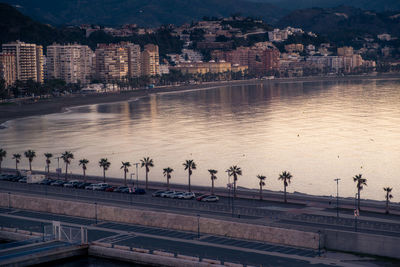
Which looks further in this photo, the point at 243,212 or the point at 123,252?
the point at 243,212

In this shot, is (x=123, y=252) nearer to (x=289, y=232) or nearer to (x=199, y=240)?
(x=199, y=240)

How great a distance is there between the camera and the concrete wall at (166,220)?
26969 millimetres

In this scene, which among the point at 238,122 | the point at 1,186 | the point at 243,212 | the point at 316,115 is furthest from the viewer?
the point at 316,115

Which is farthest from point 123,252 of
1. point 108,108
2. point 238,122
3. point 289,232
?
point 108,108

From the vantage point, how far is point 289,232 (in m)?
26.9

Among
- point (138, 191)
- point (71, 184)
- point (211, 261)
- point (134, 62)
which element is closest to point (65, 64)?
point (134, 62)

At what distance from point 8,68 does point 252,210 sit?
111 metres

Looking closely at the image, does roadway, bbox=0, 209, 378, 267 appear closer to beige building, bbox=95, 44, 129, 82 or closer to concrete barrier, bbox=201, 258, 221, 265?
concrete barrier, bbox=201, 258, 221, 265

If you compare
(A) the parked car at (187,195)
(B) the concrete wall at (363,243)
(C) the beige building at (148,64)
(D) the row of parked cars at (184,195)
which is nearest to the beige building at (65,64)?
(C) the beige building at (148,64)

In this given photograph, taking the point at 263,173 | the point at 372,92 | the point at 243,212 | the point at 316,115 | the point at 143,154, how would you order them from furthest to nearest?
1. the point at 372,92
2. the point at 316,115
3. the point at 143,154
4. the point at 263,173
5. the point at 243,212

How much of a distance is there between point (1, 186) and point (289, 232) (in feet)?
60.9

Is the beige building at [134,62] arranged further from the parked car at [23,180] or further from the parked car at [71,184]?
the parked car at [71,184]

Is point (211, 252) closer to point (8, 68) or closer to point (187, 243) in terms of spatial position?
point (187, 243)

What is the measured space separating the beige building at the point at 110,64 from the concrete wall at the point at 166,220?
129139 mm
